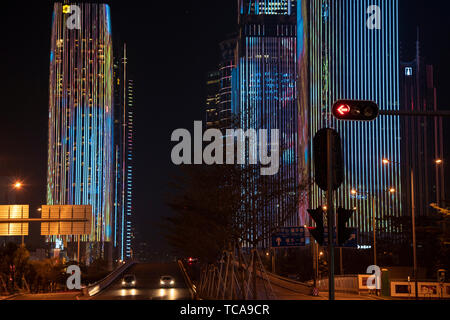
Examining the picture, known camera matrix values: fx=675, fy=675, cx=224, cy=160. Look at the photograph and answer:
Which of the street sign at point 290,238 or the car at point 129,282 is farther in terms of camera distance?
the car at point 129,282

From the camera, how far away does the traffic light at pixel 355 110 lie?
15.5 metres

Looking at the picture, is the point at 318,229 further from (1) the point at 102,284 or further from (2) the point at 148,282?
(2) the point at 148,282

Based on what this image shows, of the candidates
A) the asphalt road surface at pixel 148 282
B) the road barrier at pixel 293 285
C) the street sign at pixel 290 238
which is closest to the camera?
the street sign at pixel 290 238

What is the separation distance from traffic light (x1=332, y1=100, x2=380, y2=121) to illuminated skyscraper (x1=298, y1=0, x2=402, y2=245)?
154710mm

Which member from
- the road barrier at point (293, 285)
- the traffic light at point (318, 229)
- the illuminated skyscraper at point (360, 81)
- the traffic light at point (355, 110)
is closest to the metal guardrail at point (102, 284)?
the road barrier at point (293, 285)

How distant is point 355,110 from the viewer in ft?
51.6

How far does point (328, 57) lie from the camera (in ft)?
576

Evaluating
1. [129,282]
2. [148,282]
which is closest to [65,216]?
[129,282]

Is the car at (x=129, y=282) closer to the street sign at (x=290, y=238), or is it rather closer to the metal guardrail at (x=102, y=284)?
the metal guardrail at (x=102, y=284)

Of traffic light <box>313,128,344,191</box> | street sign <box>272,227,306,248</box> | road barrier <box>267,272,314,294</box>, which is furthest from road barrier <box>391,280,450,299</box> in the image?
traffic light <box>313,128,344,191</box>

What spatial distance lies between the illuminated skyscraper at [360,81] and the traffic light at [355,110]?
15471 centimetres

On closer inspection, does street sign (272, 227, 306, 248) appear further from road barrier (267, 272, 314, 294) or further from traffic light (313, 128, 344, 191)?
traffic light (313, 128, 344, 191)

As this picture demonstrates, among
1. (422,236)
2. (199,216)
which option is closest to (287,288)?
(422,236)
